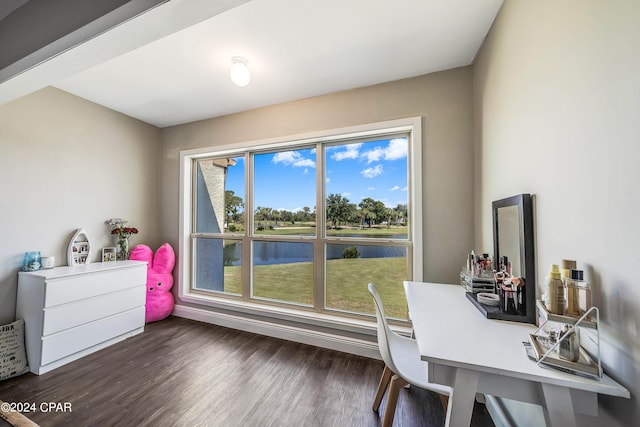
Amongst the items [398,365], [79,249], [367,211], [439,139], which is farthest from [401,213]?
[79,249]

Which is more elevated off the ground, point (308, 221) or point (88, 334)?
point (308, 221)

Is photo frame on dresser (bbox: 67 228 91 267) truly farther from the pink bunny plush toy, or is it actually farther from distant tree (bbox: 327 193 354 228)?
distant tree (bbox: 327 193 354 228)

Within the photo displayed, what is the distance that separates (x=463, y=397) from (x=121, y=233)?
11.6 ft

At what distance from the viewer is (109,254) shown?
2721mm

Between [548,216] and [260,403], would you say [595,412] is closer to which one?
[548,216]

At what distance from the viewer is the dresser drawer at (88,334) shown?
196 centimetres

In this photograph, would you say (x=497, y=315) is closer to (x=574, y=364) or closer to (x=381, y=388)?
(x=574, y=364)

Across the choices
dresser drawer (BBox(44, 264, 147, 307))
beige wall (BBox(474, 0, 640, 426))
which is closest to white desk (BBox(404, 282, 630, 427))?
beige wall (BBox(474, 0, 640, 426))

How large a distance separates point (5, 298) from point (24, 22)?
7.35 feet

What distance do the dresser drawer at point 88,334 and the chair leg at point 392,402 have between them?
2.71 m

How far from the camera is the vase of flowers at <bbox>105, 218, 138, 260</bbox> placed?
2778 mm

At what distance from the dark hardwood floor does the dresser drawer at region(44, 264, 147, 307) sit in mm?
583

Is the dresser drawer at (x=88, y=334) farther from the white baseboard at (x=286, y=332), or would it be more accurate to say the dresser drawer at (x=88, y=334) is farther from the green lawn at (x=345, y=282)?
the green lawn at (x=345, y=282)

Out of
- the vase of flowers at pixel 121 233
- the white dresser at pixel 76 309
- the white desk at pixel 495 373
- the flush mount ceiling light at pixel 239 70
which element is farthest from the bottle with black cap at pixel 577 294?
the vase of flowers at pixel 121 233
